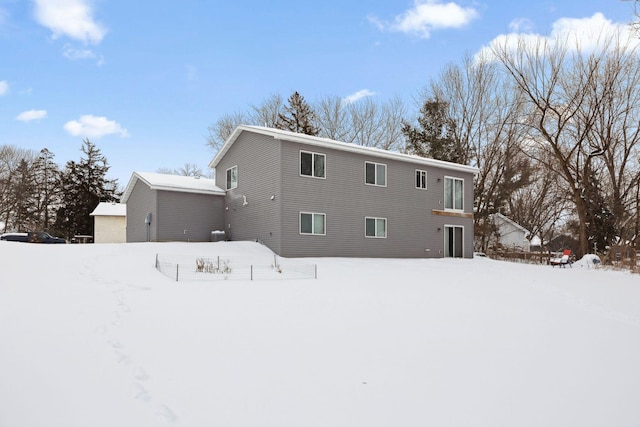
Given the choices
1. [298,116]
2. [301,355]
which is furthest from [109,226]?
[301,355]

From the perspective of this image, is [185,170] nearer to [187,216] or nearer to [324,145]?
[187,216]

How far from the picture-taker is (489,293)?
37.2ft

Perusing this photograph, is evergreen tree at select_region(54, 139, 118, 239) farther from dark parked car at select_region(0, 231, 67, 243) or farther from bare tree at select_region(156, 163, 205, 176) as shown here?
dark parked car at select_region(0, 231, 67, 243)

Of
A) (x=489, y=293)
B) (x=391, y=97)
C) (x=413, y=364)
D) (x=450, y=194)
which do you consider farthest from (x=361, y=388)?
(x=391, y=97)

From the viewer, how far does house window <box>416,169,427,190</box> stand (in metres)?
21.3

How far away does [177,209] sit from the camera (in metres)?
20.0

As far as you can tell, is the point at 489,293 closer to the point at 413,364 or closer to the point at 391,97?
the point at 413,364

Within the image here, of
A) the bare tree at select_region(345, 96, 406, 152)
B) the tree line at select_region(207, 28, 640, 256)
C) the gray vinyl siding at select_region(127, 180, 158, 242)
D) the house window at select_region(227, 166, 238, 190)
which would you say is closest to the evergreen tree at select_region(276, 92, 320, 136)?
the tree line at select_region(207, 28, 640, 256)

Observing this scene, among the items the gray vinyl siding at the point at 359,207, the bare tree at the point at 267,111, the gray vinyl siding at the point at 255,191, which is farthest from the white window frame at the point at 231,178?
the bare tree at the point at 267,111

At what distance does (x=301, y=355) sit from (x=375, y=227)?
1445 cm

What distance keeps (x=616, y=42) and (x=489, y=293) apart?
21.6 meters

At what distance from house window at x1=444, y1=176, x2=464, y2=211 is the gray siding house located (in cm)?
5

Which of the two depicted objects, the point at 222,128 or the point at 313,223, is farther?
the point at 222,128

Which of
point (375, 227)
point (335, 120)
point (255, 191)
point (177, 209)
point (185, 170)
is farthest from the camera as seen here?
point (185, 170)
